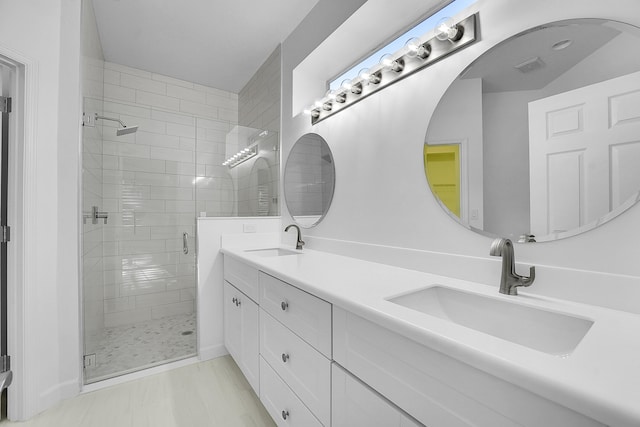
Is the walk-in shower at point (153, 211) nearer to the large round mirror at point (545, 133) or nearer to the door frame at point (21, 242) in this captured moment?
the door frame at point (21, 242)

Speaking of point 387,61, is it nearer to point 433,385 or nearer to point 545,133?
point 545,133

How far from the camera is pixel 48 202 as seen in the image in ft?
5.36

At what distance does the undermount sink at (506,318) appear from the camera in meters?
0.76

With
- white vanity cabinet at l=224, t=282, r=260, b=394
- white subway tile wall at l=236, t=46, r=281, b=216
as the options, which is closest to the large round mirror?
white vanity cabinet at l=224, t=282, r=260, b=394

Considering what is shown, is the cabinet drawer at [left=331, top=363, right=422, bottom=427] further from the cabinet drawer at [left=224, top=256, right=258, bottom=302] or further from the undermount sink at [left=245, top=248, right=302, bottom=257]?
the undermount sink at [left=245, top=248, right=302, bottom=257]

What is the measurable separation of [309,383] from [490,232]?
2.92ft

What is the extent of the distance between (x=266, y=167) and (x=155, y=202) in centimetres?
99

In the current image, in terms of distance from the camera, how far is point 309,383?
1063 mm

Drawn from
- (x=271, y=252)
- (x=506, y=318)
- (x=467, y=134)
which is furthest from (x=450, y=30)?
(x=271, y=252)

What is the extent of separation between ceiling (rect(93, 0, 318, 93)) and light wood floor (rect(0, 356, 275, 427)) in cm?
264

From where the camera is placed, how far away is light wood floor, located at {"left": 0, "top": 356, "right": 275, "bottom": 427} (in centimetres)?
150

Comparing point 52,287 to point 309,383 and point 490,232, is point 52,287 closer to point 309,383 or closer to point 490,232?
point 309,383

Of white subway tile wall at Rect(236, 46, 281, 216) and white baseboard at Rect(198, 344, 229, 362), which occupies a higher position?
white subway tile wall at Rect(236, 46, 281, 216)

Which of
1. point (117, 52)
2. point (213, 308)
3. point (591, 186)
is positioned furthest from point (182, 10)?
point (591, 186)
